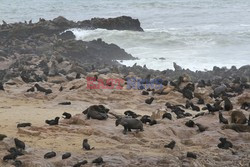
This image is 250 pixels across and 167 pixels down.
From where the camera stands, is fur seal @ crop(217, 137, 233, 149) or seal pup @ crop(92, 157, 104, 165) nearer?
seal pup @ crop(92, 157, 104, 165)

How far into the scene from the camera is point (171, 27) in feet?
150

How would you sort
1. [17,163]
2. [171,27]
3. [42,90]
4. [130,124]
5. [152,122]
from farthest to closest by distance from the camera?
1. [171,27]
2. [42,90]
3. [152,122]
4. [130,124]
5. [17,163]

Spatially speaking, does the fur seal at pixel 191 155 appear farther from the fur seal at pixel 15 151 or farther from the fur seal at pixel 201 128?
the fur seal at pixel 15 151

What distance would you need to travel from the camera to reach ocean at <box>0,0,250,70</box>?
31016mm

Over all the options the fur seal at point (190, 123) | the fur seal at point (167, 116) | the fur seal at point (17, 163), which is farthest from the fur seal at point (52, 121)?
the fur seal at point (190, 123)

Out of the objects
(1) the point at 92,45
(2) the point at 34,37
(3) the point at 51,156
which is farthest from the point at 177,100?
(2) the point at 34,37

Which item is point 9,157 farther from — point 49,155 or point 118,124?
point 118,124

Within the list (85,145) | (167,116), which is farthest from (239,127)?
A: (85,145)

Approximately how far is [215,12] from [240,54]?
2563 centimetres

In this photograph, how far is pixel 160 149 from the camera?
8.73m

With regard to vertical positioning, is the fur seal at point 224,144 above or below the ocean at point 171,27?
below

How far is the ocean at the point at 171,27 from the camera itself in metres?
31.0

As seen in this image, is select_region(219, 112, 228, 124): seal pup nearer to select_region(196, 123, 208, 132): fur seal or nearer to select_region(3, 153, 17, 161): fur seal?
select_region(196, 123, 208, 132): fur seal

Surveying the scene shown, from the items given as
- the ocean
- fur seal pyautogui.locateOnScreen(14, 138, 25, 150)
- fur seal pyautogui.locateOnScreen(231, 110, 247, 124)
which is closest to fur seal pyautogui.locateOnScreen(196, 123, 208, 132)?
fur seal pyautogui.locateOnScreen(231, 110, 247, 124)
